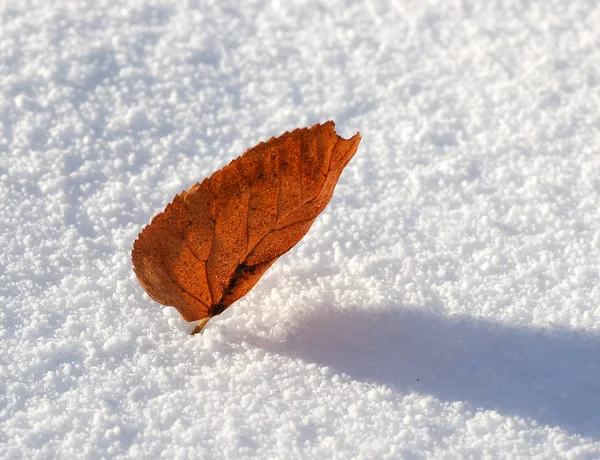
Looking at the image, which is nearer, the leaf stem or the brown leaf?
the brown leaf

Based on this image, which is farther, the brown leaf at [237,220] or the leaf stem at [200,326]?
the leaf stem at [200,326]

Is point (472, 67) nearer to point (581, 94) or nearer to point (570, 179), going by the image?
point (581, 94)

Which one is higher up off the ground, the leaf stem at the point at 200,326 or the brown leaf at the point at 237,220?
the brown leaf at the point at 237,220

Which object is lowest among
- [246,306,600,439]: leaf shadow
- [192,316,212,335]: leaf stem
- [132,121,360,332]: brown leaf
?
[246,306,600,439]: leaf shadow

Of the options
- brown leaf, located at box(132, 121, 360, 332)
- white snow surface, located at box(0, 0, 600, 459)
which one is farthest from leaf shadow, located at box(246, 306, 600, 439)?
brown leaf, located at box(132, 121, 360, 332)

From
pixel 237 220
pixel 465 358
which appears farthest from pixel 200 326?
pixel 465 358

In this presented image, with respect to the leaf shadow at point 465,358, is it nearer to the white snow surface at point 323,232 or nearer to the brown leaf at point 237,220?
the white snow surface at point 323,232

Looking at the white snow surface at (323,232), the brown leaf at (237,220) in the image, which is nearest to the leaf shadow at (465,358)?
the white snow surface at (323,232)

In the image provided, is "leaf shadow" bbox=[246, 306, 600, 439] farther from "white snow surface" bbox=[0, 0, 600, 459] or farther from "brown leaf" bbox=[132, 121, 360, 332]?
"brown leaf" bbox=[132, 121, 360, 332]
